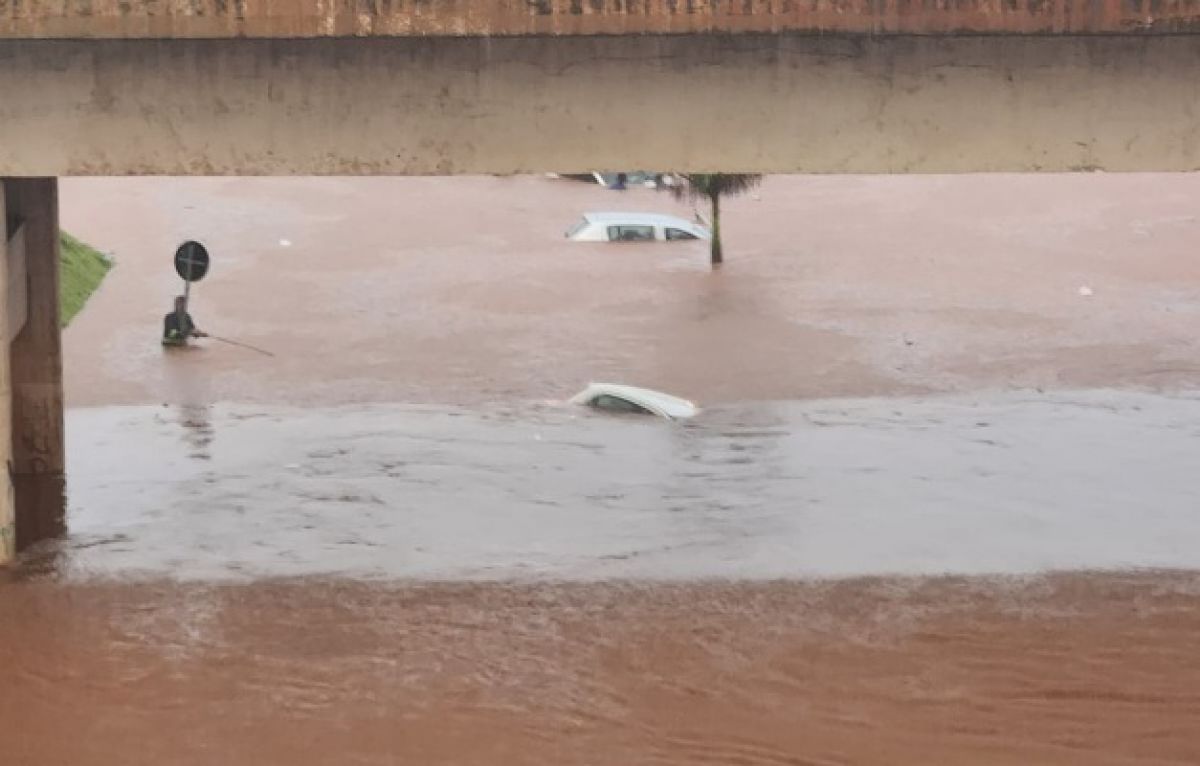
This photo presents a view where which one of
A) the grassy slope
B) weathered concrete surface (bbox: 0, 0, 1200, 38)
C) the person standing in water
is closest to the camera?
weathered concrete surface (bbox: 0, 0, 1200, 38)

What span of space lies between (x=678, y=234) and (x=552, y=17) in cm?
2458

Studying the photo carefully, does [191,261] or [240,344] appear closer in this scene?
[191,261]

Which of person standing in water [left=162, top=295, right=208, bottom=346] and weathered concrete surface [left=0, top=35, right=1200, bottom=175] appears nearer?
weathered concrete surface [left=0, top=35, right=1200, bottom=175]

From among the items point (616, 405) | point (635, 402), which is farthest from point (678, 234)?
point (635, 402)

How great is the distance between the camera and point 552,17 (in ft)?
40.9

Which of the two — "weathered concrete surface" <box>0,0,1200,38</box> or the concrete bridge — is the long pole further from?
"weathered concrete surface" <box>0,0,1200,38</box>

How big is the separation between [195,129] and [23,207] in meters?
4.68

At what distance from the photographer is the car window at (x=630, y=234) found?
36438 mm

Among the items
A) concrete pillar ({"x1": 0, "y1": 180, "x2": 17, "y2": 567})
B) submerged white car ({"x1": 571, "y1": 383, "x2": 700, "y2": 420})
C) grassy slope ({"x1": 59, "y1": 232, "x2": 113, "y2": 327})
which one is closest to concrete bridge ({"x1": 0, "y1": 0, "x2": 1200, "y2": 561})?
concrete pillar ({"x1": 0, "y1": 180, "x2": 17, "y2": 567})

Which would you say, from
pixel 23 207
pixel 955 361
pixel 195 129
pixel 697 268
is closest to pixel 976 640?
pixel 195 129

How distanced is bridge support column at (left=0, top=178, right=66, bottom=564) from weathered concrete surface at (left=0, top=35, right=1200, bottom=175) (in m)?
3.86

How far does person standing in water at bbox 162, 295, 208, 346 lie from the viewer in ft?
86.0

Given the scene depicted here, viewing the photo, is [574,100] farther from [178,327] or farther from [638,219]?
[638,219]

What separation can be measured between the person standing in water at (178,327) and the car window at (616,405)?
24.0 ft
